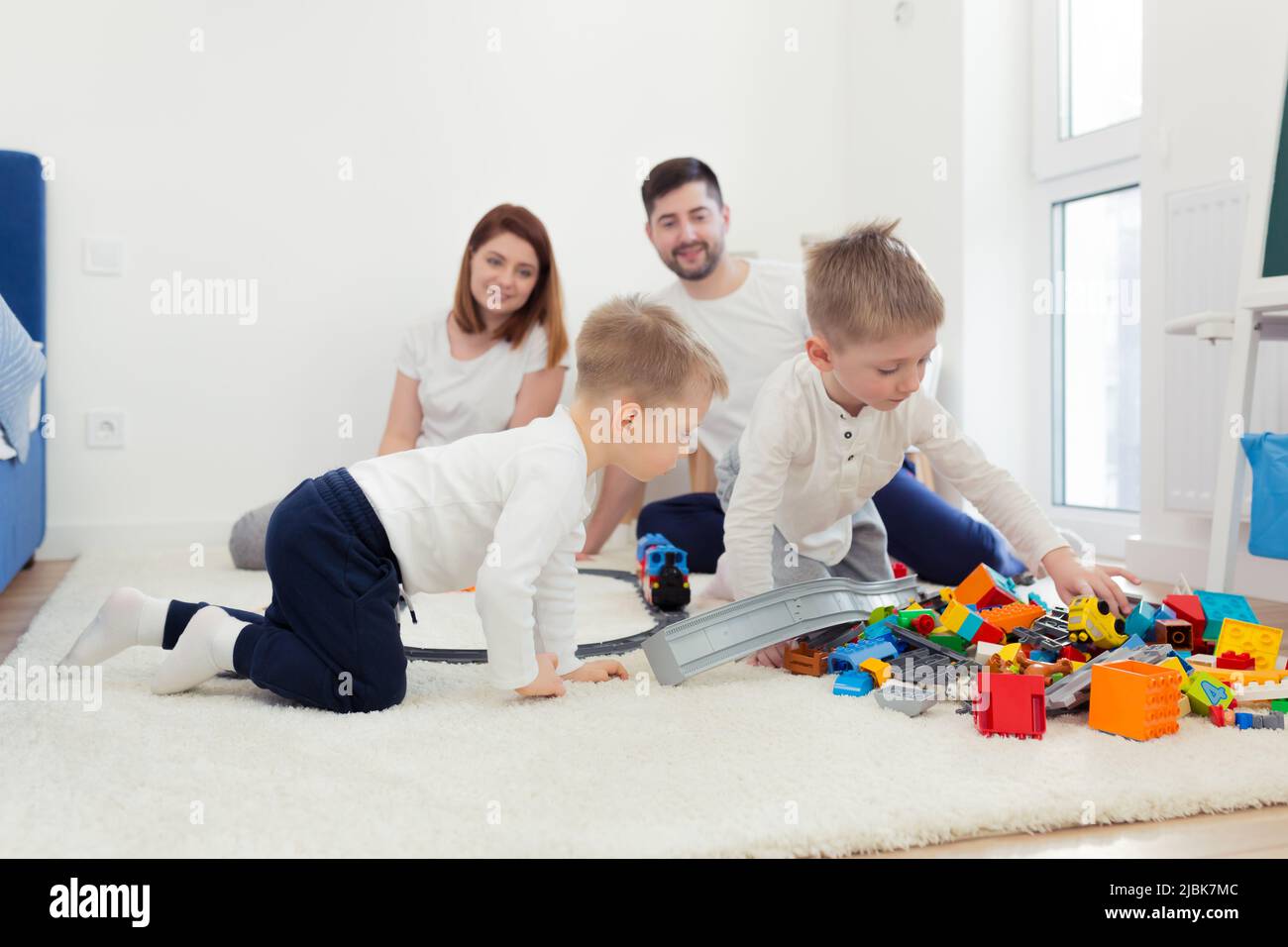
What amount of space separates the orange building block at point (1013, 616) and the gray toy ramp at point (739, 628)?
163mm

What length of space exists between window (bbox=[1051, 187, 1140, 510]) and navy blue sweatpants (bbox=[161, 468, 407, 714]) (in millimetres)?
1990

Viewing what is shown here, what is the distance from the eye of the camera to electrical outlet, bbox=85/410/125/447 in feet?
8.62

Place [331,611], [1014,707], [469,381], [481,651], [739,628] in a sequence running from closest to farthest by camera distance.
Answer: [1014,707], [331,611], [739,628], [481,651], [469,381]

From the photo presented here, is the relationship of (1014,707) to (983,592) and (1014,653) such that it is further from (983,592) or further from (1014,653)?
(983,592)

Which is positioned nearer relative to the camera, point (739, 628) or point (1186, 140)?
point (739, 628)

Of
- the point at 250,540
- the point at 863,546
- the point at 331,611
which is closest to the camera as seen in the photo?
the point at 331,611

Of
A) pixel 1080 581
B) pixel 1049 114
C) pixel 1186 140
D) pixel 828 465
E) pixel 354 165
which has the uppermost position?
pixel 1049 114

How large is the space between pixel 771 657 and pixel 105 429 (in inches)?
78.1

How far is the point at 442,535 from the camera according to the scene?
1176 millimetres

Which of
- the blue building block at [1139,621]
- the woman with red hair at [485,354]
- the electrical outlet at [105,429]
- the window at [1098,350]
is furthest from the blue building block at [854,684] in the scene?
the electrical outlet at [105,429]

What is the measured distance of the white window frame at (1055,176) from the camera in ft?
8.35

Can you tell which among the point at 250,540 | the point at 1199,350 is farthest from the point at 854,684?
the point at 250,540

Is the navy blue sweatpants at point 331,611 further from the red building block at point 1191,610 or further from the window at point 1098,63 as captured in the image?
the window at point 1098,63
